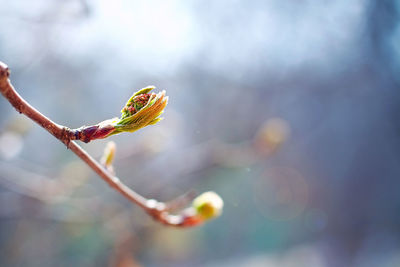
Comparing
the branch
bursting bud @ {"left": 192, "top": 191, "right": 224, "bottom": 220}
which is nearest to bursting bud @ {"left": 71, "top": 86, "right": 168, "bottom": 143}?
the branch

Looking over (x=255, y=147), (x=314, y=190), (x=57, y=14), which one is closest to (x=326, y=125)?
(x=314, y=190)

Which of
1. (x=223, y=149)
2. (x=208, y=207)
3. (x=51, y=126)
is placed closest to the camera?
(x=51, y=126)

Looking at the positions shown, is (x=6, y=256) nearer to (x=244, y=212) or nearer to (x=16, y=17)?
(x=16, y=17)

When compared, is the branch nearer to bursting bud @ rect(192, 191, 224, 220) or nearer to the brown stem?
the brown stem

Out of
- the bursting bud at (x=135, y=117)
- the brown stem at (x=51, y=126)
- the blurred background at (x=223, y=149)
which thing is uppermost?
the blurred background at (x=223, y=149)

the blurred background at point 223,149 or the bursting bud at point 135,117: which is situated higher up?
the blurred background at point 223,149

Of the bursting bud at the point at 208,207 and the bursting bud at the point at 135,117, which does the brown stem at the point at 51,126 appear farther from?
the bursting bud at the point at 208,207

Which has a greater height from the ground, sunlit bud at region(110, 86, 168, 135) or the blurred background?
the blurred background

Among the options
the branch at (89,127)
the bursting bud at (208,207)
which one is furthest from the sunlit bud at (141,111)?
the bursting bud at (208,207)

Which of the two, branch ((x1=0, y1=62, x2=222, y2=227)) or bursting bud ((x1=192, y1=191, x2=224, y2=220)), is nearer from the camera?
branch ((x1=0, y1=62, x2=222, y2=227))

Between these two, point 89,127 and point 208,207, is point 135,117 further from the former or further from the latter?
point 208,207

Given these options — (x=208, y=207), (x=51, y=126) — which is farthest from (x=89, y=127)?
(x=208, y=207)
